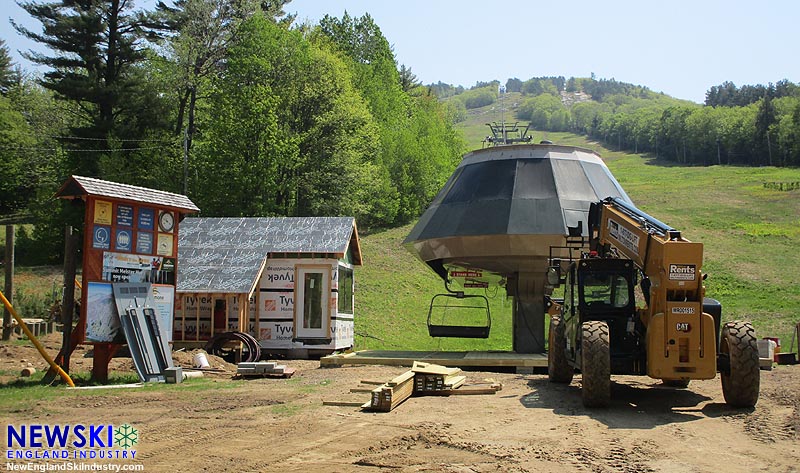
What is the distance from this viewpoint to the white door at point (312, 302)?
76.7 ft

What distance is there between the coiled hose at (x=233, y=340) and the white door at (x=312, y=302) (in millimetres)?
2349

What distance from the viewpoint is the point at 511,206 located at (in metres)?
19.9

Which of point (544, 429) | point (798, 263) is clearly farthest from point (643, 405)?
point (798, 263)

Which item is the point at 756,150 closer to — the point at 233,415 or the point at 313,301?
the point at 313,301

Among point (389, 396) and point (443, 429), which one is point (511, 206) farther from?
point (443, 429)

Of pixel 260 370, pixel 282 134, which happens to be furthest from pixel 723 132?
pixel 260 370

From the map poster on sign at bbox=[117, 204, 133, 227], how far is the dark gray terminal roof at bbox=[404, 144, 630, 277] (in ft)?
26.4

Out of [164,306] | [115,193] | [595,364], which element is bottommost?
[595,364]

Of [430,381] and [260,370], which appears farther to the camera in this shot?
[260,370]

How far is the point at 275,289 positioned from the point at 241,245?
170 centimetres

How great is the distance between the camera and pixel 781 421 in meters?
11.0

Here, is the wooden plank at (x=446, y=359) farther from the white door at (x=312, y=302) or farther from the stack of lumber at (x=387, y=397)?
the stack of lumber at (x=387, y=397)

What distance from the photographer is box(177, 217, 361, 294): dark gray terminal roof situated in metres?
22.5

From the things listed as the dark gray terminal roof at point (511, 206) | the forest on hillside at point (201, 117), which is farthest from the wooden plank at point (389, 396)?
the forest on hillside at point (201, 117)
